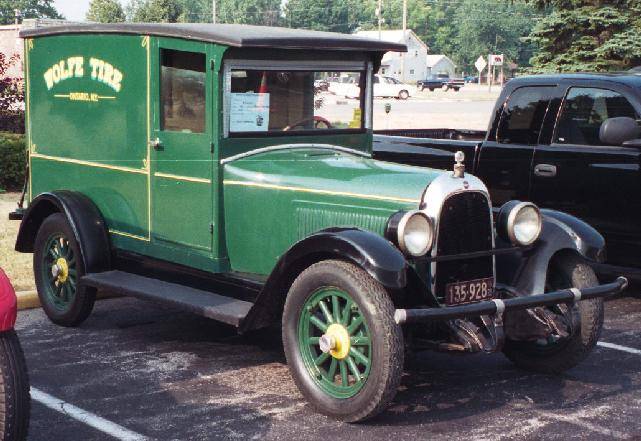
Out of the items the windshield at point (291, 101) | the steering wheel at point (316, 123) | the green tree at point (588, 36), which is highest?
the green tree at point (588, 36)

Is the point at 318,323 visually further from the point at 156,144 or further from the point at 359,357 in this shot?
the point at 156,144

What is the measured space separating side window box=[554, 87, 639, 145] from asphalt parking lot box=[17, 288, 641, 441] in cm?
164

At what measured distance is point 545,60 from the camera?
1811 cm

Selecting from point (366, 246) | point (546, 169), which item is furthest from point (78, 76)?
point (546, 169)

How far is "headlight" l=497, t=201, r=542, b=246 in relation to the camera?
581cm

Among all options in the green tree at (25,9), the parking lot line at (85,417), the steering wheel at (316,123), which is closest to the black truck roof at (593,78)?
the steering wheel at (316,123)

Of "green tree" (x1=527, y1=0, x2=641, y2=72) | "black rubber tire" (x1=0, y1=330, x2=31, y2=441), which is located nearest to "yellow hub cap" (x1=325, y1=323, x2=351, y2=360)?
"black rubber tire" (x1=0, y1=330, x2=31, y2=441)

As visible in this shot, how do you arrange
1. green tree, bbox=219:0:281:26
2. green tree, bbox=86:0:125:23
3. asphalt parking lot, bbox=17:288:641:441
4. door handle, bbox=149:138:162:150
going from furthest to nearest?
green tree, bbox=219:0:281:26 < green tree, bbox=86:0:125:23 < door handle, bbox=149:138:162:150 < asphalt parking lot, bbox=17:288:641:441

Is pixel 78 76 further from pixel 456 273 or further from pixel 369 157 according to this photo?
pixel 456 273

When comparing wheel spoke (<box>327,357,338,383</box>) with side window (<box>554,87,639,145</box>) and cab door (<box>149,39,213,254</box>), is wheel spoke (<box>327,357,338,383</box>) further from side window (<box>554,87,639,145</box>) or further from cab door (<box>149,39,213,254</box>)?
side window (<box>554,87,639,145</box>)

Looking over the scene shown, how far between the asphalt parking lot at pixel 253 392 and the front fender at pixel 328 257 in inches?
18.1

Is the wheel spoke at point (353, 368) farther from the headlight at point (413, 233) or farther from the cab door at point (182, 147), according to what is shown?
the cab door at point (182, 147)

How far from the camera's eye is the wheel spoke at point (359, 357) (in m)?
5.19

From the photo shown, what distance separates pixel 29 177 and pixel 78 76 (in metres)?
1.06
